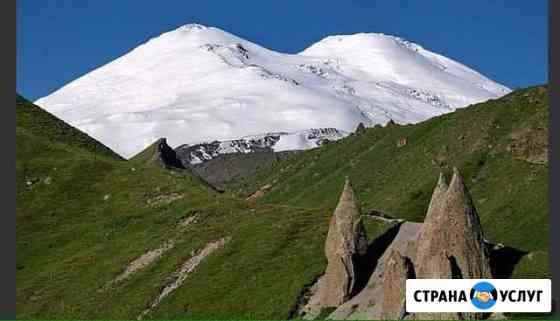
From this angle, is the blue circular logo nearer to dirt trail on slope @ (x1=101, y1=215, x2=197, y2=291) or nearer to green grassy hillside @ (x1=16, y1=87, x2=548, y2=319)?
green grassy hillside @ (x1=16, y1=87, x2=548, y2=319)

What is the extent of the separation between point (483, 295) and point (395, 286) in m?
7.98

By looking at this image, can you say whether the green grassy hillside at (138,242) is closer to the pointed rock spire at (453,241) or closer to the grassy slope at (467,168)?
the pointed rock spire at (453,241)

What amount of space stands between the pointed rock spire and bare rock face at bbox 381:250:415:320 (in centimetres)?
82

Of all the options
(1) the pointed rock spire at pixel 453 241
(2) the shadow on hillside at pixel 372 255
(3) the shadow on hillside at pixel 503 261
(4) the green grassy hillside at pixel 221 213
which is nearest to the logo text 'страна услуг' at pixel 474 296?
(1) the pointed rock spire at pixel 453 241

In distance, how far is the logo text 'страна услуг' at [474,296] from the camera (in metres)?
47.3

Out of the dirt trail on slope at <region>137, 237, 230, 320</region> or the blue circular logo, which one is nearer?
the blue circular logo

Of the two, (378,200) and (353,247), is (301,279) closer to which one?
(353,247)

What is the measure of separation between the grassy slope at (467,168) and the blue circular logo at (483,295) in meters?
52.7

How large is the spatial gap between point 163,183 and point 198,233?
22.8 m

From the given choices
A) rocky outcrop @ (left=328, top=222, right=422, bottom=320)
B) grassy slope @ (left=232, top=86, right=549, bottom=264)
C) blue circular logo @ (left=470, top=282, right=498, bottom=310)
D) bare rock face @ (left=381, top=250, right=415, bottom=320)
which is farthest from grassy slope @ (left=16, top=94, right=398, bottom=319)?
grassy slope @ (left=232, top=86, right=549, bottom=264)

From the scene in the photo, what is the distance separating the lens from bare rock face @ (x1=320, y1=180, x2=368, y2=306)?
6519 cm

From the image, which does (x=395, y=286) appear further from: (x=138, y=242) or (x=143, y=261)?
(x=138, y=242)

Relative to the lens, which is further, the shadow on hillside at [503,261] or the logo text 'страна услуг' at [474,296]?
the shadow on hillside at [503,261]

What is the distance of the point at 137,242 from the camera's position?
92812 millimetres
